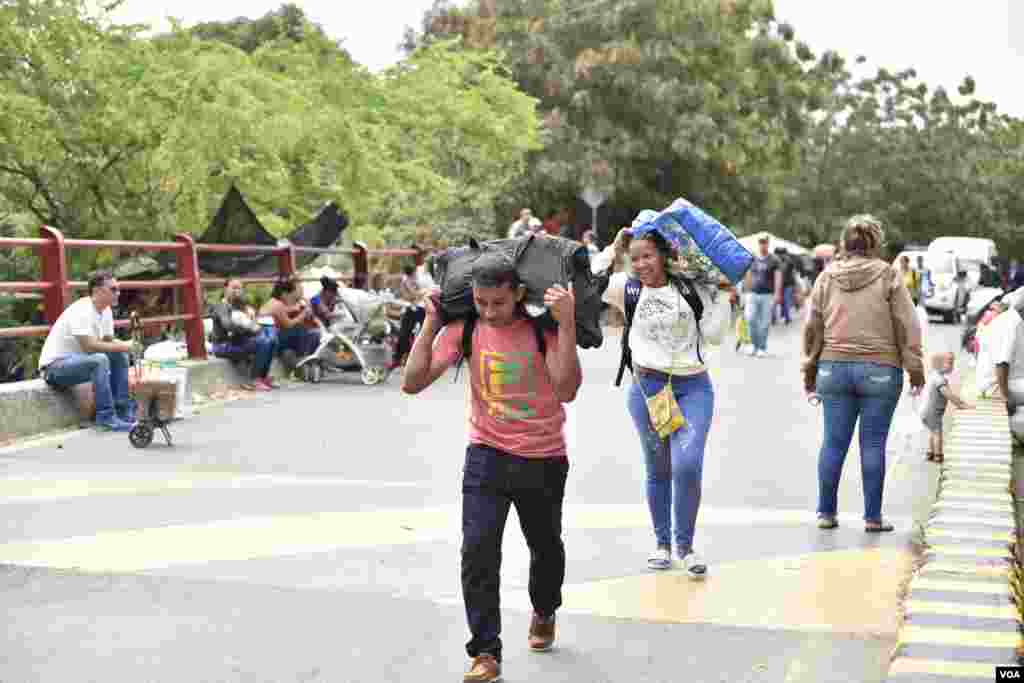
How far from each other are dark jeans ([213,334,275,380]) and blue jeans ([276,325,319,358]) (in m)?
1.09

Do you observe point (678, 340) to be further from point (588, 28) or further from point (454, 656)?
point (588, 28)

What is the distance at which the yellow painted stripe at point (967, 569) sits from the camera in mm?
5754

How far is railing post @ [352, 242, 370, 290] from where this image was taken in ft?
74.2

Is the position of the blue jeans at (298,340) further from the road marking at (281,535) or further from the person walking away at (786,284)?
the person walking away at (786,284)

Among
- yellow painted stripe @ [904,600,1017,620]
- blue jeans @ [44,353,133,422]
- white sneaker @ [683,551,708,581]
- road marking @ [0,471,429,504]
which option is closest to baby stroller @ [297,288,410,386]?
blue jeans @ [44,353,133,422]

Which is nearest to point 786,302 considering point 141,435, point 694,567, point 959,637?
point 141,435

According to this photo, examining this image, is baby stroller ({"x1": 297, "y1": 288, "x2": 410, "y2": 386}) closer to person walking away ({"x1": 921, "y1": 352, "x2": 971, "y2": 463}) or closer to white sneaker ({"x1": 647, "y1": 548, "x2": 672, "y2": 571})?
person walking away ({"x1": 921, "y1": 352, "x2": 971, "y2": 463})

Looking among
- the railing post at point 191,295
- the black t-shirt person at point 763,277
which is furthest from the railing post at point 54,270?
the black t-shirt person at point 763,277

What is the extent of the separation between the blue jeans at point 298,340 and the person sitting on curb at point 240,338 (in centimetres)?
105

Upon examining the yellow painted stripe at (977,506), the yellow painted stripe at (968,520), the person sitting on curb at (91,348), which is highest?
the person sitting on curb at (91,348)

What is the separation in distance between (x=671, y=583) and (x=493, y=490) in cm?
191

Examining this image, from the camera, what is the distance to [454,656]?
5.93m

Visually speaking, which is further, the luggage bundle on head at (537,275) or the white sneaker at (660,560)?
the white sneaker at (660,560)

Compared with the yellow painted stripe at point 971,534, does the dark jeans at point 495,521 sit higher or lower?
higher
